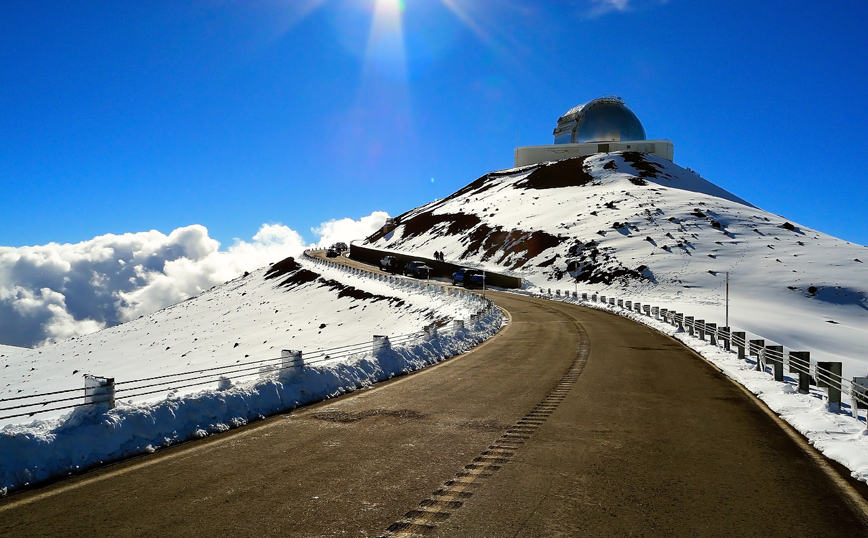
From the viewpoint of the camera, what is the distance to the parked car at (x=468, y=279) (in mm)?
57031

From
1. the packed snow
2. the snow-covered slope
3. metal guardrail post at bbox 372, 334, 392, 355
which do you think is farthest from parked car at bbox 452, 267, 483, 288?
metal guardrail post at bbox 372, 334, 392, 355

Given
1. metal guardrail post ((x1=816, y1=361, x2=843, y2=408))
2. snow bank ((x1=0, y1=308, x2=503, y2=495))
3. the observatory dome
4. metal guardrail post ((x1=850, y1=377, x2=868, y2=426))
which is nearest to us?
snow bank ((x1=0, y1=308, x2=503, y2=495))

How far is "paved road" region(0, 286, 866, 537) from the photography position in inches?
201

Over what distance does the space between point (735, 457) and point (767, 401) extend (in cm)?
463

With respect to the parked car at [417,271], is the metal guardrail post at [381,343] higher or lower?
lower

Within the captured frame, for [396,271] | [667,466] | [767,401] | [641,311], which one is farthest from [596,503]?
[396,271]

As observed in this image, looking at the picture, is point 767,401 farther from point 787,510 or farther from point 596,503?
point 596,503

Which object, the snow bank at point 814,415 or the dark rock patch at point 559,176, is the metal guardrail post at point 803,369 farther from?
the dark rock patch at point 559,176

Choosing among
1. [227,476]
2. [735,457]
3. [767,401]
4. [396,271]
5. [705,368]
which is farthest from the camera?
[396,271]

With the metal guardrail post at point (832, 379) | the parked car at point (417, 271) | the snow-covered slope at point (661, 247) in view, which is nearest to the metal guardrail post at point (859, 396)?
the metal guardrail post at point (832, 379)

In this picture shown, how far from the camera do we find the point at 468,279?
57219 millimetres

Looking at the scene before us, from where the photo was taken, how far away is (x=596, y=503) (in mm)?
5605

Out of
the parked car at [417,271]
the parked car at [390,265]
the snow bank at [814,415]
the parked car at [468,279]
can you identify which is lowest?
the snow bank at [814,415]

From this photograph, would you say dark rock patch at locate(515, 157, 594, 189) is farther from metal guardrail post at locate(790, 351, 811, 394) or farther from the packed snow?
metal guardrail post at locate(790, 351, 811, 394)
